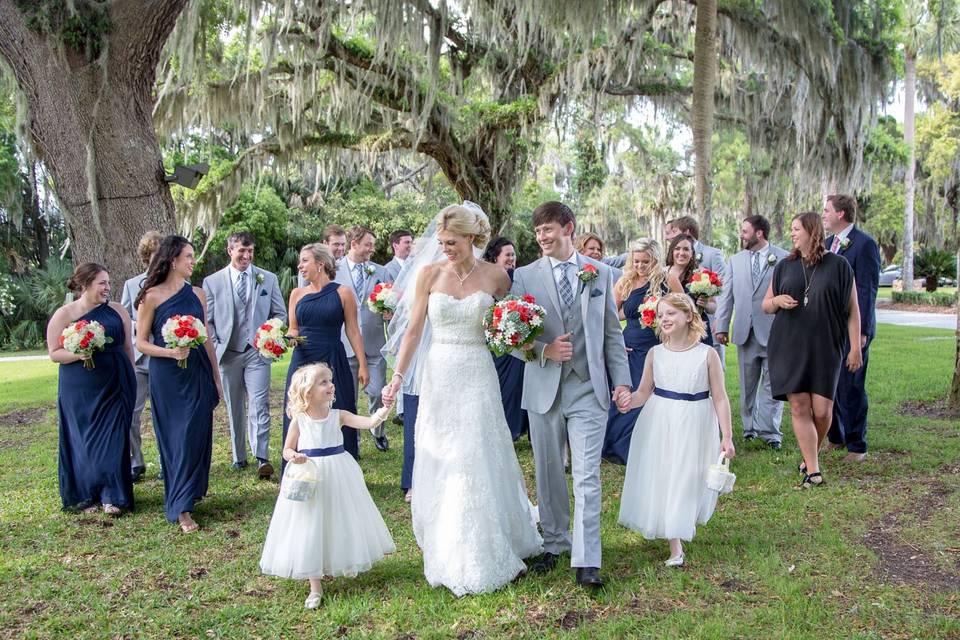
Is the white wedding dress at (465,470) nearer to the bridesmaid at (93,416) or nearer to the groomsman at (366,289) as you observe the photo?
the bridesmaid at (93,416)

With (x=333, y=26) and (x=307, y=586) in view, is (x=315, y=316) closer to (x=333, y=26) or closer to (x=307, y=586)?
(x=307, y=586)

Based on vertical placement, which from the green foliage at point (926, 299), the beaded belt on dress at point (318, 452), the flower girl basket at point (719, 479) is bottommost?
the green foliage at point (926, 299)

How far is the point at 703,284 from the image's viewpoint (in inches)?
252

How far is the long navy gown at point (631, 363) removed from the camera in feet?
21.8

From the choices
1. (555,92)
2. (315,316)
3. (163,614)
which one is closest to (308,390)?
(163,614)

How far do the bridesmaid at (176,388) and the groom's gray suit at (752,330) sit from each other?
15.0ft

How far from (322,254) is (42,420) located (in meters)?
6.54

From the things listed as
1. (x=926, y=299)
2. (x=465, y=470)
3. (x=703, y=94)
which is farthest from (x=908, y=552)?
(x=926, y=299)

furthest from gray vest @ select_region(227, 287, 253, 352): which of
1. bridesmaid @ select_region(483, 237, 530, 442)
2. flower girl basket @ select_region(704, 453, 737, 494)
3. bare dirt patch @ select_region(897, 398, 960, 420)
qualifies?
bare dirt patch @ select_region(897, 398, 960, 420)

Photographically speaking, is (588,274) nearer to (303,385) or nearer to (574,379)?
(574,379)

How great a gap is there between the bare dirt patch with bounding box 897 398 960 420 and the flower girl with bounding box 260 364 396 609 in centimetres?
653

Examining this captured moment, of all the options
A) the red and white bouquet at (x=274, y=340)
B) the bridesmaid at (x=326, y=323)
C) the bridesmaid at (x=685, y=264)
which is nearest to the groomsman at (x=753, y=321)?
the bridesmaid at (x=685, y=264)

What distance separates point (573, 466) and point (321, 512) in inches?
53.3

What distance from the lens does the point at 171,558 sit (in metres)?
4.77
